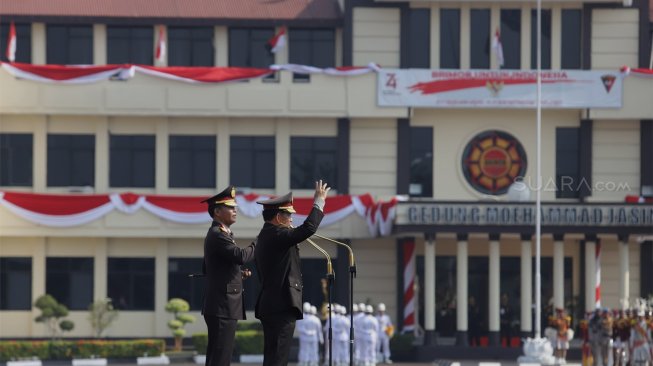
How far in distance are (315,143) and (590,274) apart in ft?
33.7

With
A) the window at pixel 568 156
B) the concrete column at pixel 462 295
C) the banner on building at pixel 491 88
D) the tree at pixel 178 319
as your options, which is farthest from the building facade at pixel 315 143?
the concrete column at pixel 462 295

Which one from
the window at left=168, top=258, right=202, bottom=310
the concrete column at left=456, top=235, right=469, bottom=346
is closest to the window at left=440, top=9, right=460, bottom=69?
the concrete column at left=456, top=235, right=469, bottom=346

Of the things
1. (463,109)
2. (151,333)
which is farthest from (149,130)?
(463,109)

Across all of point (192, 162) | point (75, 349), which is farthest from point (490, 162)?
point (75, 349)

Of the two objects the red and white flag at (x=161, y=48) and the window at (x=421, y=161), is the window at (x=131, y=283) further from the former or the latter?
the window at (x=421, y=161)

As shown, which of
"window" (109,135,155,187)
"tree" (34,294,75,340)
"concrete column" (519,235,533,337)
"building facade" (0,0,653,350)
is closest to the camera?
"concrete column" (519,235,533,337)

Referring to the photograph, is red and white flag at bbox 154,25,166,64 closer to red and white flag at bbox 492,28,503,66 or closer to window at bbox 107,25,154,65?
window at bbox 107,25,154,65

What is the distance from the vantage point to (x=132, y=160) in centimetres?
5244

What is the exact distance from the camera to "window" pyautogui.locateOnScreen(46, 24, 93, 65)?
52594mm

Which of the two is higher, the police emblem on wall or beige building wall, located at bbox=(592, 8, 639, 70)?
beige building wall, located at bbox=(592, 8, 639, 70)

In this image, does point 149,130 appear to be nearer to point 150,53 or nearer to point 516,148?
point 150,53

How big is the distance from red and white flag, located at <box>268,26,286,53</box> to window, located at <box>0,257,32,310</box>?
1098 cm

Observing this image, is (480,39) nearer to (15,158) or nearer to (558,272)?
(558,272)

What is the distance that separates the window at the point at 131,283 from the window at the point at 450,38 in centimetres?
1217
